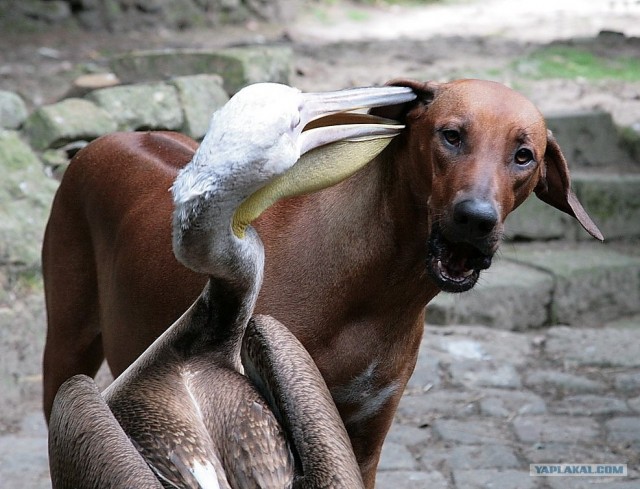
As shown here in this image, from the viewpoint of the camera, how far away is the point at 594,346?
6078 mm

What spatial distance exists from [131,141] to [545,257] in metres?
3.53

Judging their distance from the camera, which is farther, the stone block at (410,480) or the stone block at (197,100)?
the stone block at (197,100)

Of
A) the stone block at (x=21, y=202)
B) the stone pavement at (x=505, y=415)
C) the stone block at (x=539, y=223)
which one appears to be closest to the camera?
the stone pavement at (x=505, y=415)

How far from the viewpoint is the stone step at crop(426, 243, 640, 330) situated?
6.42 m

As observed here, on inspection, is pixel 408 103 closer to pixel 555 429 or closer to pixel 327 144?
pixel 327 144

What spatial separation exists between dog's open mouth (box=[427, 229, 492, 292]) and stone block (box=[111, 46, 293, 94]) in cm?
479

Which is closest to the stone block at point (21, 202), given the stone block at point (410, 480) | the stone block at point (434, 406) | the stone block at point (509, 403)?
the stone block at point (434, 406)

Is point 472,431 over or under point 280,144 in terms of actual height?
under

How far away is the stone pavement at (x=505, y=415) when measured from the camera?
15.3 ft

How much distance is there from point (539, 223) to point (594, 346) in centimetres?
131

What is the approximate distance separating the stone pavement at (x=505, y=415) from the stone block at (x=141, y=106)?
221 cm

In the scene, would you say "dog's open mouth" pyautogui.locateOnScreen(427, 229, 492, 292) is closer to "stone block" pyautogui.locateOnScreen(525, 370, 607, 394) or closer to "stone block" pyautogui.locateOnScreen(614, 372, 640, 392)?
"stone block" pyautogui.locateOnScreen(525, 370, 607, 394)

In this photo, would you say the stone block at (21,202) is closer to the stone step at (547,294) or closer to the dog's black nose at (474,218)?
the stone step at (547,294)

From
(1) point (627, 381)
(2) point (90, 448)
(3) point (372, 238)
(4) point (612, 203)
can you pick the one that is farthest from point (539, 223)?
(2) point (90, 448)
